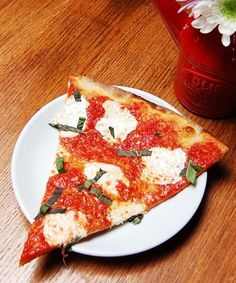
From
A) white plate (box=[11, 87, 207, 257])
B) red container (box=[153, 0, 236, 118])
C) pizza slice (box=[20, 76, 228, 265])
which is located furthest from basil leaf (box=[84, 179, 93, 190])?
red container (box=[153, 0, 236, 118])

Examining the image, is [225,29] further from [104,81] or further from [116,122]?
[104,81]

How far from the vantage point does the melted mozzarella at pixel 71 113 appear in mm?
1104

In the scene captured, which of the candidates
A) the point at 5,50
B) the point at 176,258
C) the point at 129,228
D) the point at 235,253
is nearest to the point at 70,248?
the point at 129,228

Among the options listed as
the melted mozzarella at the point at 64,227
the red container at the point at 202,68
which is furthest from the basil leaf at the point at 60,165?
the red container at the point at 202,68

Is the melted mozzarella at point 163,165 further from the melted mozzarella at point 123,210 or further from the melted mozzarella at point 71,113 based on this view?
the melted mozzarella at point 71,113

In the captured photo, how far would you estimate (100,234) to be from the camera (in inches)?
38.0

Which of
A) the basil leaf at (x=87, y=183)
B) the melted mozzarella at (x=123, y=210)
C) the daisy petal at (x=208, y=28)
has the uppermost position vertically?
the daisy petal at (x=208, y=28)

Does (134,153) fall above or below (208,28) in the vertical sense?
below

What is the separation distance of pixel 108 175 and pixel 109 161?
1.9 inches

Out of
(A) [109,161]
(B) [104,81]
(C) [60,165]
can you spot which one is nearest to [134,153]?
(A) [109,161]

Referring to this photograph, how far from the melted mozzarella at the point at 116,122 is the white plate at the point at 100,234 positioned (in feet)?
0.39

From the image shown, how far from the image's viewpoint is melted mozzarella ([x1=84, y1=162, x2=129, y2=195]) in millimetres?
1002

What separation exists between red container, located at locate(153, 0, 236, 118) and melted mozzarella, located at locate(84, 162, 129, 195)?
291 millimetres

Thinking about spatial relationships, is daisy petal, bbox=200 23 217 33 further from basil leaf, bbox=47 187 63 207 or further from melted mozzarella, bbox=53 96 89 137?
basil leaf, bbox=47 187 63 207
